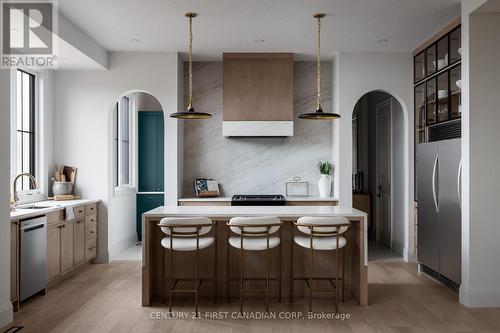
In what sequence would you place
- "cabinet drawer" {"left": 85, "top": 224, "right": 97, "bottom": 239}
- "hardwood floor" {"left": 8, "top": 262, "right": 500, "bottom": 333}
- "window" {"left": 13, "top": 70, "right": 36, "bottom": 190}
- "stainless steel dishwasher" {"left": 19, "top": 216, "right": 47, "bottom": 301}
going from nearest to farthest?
"hardwood floor" {"left": 8, "top": 262, "right": 500, "bottom": 333} < "stainless steel dishwasher" {"left": 19, "top": 216, "right": 47, "bottom": 301} < "window" {"left": 13, "top": 70, "right": 36, "bottom": 190} < "cabinet drawer" {"left": 85, "top": 224, "right": 97, "bottom": 239}

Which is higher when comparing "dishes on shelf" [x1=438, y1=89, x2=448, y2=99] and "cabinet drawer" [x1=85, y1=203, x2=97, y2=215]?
"dishes on shelf" [x1=438, y1=89, x2=448, y2=99]

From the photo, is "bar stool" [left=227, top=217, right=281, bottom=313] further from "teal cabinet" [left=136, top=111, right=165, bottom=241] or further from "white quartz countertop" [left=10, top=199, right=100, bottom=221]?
"teal cabinet" [left=136, top=111, right=165, bottom=241]

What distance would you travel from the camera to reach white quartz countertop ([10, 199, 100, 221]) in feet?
13.1

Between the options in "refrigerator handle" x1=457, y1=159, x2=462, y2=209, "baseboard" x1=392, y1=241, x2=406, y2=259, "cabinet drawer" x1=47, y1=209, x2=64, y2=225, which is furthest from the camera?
"baseboard" x1=392, y1=241, x2=406, y2=259

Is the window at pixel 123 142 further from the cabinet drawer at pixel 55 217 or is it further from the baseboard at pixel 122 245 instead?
the cabinet drawer at pixel 55 217

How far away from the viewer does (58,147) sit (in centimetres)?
589

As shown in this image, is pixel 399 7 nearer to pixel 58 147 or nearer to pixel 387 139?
pixel 387 139

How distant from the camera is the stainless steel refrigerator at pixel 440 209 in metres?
4.32

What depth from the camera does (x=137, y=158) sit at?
293 inches

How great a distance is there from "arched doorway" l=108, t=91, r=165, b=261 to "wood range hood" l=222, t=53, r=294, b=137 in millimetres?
1906

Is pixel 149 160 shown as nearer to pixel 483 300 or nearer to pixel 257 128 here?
pixel 257 128

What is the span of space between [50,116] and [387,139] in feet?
16.7

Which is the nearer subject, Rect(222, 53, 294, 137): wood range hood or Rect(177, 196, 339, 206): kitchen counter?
Rect(177, 196, 339, 206): kitchen counter

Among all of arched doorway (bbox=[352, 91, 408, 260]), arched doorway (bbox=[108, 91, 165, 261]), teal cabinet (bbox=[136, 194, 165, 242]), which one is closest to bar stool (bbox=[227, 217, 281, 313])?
arched doorway (bbox=[352, 91, 408, 260])
